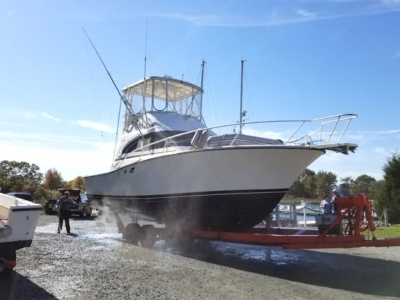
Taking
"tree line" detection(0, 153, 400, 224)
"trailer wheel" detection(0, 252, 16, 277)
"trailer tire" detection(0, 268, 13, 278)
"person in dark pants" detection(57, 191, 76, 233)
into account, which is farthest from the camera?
"tree line" detection(0, 153, 400, 224)

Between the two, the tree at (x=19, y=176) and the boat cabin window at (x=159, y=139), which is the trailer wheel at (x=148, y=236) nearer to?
the boat cabin window at (x=159, y=139)

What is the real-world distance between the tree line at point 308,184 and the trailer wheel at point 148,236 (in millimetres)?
3522

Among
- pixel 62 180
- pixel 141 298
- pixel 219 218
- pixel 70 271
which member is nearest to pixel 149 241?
pixel 219 218

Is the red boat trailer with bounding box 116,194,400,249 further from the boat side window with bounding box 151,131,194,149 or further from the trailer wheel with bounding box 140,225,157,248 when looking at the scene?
the boat side window with bounding box 151,131,194,149

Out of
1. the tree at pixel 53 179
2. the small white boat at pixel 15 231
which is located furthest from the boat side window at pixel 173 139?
the tree at pixel 53 179

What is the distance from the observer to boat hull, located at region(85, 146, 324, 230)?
817cm

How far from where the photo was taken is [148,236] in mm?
10453

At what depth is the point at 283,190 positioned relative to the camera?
8492 mm

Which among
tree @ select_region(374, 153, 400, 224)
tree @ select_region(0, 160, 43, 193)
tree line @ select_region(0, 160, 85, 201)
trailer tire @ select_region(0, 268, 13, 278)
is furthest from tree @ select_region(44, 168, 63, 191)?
trailer tire @ select_region(0, 268, 13, 278)

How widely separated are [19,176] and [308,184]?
118 ft

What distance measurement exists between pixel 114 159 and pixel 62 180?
57895mm

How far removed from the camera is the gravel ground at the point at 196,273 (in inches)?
228

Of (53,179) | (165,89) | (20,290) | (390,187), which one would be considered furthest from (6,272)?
(53,179)

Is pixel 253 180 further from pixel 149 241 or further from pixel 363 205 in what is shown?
pixel 149 241
